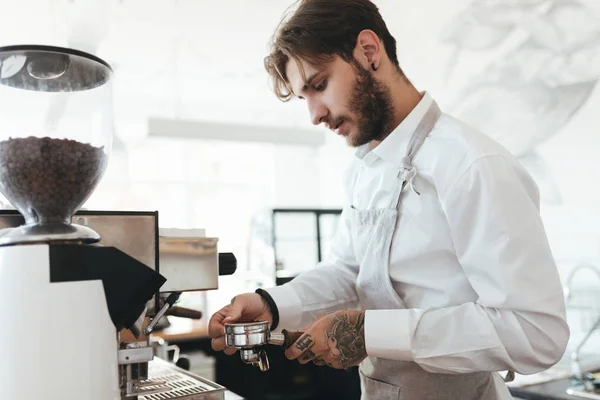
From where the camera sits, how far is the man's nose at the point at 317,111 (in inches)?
52.4

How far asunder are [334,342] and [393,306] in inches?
8.9

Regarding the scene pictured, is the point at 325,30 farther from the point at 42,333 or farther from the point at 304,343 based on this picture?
the point at 42,333

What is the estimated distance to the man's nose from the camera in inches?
52.4

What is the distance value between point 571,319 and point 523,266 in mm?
1923

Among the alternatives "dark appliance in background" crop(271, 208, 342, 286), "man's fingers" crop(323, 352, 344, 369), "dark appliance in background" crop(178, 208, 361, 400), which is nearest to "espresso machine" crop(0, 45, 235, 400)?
"man's fingers" crop(323, 352, 344, 369)

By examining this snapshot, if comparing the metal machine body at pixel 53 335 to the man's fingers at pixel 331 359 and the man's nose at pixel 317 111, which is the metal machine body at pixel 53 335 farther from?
the man's nose at pixel 317 111

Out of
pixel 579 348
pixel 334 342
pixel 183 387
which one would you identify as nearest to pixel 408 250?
pixel 334 342

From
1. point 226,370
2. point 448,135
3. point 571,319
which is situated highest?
point 448,135

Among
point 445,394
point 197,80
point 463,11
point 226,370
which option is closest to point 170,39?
point 197,80

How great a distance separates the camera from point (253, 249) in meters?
5.63

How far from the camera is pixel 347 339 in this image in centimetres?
111

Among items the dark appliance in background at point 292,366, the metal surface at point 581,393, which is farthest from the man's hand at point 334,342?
the dark appliance in background at point 292,366

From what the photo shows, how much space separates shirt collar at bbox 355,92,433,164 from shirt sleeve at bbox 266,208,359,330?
30cm

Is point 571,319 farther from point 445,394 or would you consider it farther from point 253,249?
point 253,249
